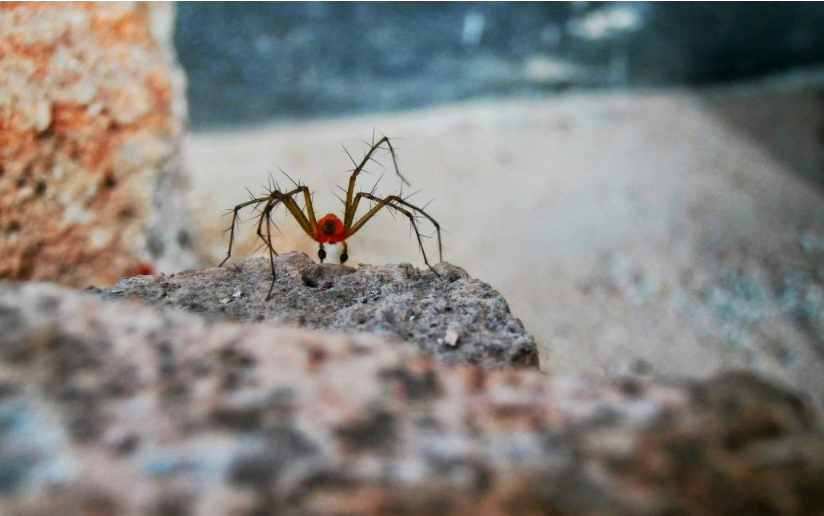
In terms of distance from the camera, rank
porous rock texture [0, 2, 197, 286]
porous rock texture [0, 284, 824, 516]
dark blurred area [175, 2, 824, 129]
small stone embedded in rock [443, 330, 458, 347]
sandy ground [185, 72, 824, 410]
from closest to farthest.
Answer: porous rock texture [0, 284, 824, 516] < small stone embedded in rock [443, 330, 458, 347] < porous rock texture [0, 2, 197, 286] < sandy ground [185, 72, 824, 410] < dark blurred area [175, 2, 824, 129]

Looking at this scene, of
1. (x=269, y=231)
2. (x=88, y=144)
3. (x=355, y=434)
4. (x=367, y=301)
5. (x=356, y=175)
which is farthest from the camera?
(x=88, y=144)

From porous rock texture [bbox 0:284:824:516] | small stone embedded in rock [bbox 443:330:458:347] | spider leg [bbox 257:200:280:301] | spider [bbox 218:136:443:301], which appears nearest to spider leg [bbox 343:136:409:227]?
spider [bbox 218:136:443:301]

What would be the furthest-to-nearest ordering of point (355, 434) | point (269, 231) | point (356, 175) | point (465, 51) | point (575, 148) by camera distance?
1. point (465, 51)
2. point (575, 148)
3. point (356, 175)
4. point (269, 231)
5. point (355, 434)

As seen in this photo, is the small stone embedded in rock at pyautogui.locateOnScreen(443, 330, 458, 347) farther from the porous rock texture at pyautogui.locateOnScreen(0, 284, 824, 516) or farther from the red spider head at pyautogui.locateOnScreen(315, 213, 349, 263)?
the red spider head at pyautogui.locateOnScreen(315, 213, 349, 263)

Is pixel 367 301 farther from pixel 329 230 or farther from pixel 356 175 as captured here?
pixel 356 175

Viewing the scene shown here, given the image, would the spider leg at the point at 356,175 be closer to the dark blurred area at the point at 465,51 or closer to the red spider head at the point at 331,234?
the red spider head at the point at 331,234

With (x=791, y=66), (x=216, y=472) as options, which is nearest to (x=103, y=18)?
(x=216, y=472)

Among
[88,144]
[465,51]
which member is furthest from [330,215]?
[465,51]
